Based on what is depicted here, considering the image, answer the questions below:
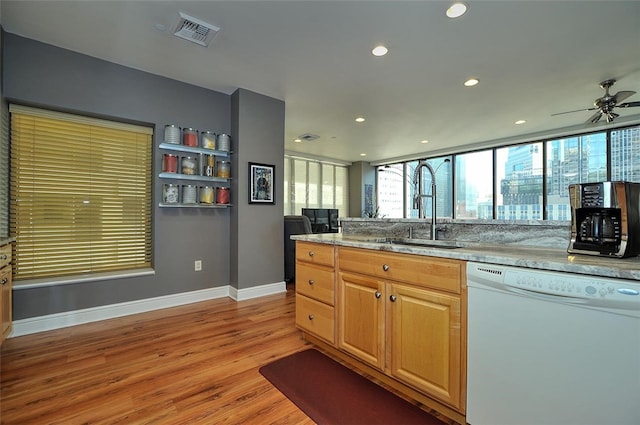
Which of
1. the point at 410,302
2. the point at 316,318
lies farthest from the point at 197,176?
the point at 410,302

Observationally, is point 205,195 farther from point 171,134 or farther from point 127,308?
point 127,308

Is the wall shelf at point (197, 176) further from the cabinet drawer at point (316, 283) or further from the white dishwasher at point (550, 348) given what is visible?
the white dishwasher at point (550, 348)

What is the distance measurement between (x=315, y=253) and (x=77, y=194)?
253 centimetres

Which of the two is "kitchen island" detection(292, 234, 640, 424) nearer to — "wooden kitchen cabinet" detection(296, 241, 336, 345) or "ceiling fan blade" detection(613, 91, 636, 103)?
"wooden kitchen cabinet" detection(296, 241, 336, 345)

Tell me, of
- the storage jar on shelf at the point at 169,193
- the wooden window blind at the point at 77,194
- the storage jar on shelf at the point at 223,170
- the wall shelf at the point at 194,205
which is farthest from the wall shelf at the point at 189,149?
the wall shelf at the point at 194,205

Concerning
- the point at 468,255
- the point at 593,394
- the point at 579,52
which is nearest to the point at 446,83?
the point at 579,52

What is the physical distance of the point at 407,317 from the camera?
5.16 ft

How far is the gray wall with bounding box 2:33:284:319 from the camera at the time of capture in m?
2.55

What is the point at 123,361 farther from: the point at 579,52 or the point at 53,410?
the point at 579,52

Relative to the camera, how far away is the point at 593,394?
1012 mm

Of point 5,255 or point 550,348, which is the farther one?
point 5,255

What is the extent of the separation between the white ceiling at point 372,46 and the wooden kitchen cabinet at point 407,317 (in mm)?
1905

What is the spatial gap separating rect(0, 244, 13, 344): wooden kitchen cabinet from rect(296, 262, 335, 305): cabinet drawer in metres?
2.15

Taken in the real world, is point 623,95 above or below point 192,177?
above
